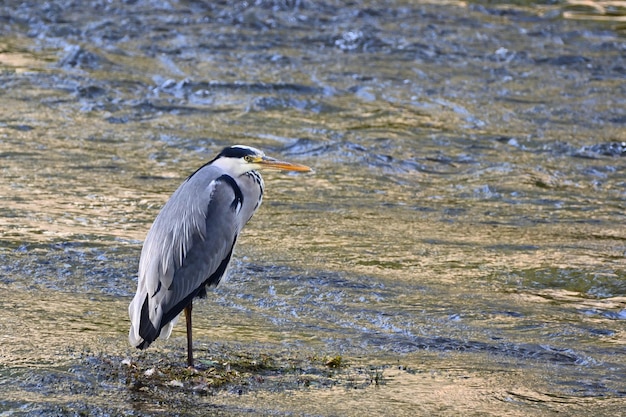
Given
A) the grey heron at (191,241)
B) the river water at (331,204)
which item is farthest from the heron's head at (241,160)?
the river water at (331,204)

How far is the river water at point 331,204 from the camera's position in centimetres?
549

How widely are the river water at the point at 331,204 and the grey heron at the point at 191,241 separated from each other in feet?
0.92

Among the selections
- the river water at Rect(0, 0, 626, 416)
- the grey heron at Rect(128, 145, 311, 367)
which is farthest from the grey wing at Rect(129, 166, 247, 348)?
the river water at Rect(0, 0, 626, 416)

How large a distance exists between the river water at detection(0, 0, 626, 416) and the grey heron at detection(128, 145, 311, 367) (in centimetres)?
28

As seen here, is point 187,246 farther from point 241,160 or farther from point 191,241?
point 241,160

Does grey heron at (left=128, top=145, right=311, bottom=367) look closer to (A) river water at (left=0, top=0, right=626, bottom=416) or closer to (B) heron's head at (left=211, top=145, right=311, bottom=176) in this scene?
(B) heron's head at (left=211, top=145, right=311, bottom=176)

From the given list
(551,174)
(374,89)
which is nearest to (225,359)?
(551,174)

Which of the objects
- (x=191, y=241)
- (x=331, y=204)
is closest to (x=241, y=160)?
(x=191, y=241)

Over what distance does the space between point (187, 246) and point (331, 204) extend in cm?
371

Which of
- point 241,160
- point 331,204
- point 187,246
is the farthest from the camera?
point 331,204

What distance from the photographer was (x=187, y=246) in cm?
A: 560

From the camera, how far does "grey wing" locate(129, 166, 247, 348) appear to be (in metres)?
5.43

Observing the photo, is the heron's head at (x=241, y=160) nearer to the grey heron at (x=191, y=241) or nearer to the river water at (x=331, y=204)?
the grey heron at (x=191, y=241)

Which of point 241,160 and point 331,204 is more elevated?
point 241,160
